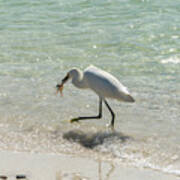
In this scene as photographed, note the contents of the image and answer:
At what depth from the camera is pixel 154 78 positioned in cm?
776

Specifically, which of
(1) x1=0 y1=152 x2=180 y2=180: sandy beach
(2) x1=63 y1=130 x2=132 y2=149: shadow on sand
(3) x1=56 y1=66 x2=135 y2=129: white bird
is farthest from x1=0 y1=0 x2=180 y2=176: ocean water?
(3) x1=56 y1=66 x2=135 y2=129: white bird

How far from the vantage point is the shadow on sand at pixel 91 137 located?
5676 mm

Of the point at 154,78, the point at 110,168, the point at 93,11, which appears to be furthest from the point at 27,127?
the point at 93,11

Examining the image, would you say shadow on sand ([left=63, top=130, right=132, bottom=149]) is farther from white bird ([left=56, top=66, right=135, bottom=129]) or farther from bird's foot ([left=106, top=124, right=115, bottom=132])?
white bird ([left=56, top=66, right=135, bottom=129])

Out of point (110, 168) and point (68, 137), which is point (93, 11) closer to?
point (68, 137)

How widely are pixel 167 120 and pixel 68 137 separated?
49.9 inches

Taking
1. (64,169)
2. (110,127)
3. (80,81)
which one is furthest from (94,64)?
(64,169)

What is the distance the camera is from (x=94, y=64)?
869 cm

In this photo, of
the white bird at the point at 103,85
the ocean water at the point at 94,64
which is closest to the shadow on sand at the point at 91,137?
the ocean water at the point at 94,64

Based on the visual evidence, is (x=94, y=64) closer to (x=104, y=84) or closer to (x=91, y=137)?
(x=104, y=84)

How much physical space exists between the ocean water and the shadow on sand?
1 centimetres

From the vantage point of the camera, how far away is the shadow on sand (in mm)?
5676

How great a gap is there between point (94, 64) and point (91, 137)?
3005 millimetres

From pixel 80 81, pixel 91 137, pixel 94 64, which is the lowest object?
pixel 91 137
